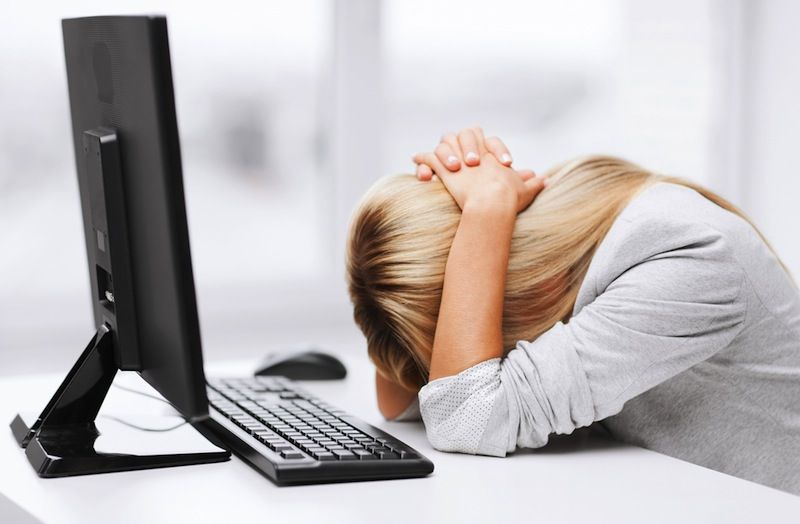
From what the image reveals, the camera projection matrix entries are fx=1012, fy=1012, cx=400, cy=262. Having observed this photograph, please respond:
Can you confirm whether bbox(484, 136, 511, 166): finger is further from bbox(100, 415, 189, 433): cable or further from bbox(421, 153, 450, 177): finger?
bbox(100, 415, 189, 433): cable

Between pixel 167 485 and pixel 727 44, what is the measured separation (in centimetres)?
248

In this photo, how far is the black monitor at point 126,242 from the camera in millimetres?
853

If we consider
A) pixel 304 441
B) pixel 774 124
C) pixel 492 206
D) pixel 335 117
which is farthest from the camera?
pixel 774 124

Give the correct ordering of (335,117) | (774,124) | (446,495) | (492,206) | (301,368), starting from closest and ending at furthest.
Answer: (446,495) → (492,206) → (301,368) → (335,117) → (774,124)

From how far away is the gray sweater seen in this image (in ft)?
3.39

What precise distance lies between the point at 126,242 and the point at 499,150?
0.47 meters

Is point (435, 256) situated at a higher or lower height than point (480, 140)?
lower

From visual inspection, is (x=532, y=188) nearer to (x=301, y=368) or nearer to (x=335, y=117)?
(x=301, y=368)

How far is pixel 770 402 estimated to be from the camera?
1146 millimetres

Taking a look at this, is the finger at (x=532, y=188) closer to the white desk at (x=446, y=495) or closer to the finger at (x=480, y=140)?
the finger at (x=480, y=140)

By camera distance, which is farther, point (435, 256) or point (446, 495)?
point (435, 256)

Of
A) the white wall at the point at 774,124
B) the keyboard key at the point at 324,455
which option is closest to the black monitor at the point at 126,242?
the keyboard key at the point at 324,455

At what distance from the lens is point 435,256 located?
112 cm

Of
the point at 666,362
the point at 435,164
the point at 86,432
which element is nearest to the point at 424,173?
the point at 435,164
